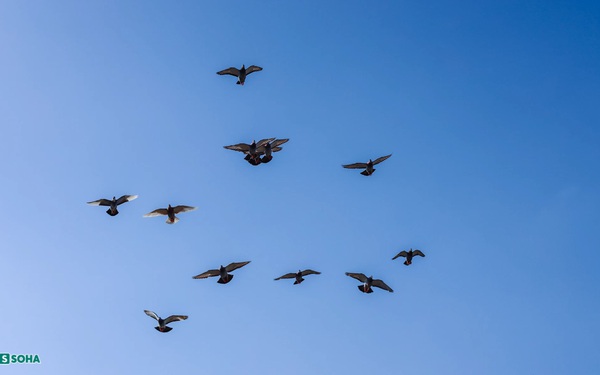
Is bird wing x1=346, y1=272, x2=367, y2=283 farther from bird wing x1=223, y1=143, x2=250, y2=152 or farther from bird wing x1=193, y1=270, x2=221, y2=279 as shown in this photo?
bird wing x1=223, y1=143, x2=250, y2=152

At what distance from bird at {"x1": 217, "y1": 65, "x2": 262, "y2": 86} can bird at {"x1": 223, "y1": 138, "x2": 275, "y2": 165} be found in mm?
3334

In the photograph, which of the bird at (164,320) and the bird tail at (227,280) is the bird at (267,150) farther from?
the bird at (164,320)

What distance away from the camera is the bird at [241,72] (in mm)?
33438

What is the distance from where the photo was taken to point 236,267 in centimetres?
3422

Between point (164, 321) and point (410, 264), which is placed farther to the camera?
point (410, 264)

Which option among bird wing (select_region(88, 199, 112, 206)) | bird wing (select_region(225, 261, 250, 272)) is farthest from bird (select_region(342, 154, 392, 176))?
bird wing (select_region(88, 199, 112, 206))

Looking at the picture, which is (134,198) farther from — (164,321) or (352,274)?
(352,274)

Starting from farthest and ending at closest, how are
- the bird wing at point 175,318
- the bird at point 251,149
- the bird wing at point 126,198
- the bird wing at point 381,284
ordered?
the bird wing at point 381,284 < the bird wing at point 126,198 < the bird wing at point 175,318 < the bird at point 251,149

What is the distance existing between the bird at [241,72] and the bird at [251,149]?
3334mm

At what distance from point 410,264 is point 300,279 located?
6.99 metres

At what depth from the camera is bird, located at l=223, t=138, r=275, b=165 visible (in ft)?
108

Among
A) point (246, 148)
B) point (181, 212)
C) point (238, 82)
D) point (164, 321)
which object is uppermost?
point (238, 82)

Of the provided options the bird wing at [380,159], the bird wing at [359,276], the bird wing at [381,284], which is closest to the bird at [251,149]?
the bird wing at [380,159]

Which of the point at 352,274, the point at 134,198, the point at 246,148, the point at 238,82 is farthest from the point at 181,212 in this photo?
the point at 352,274
